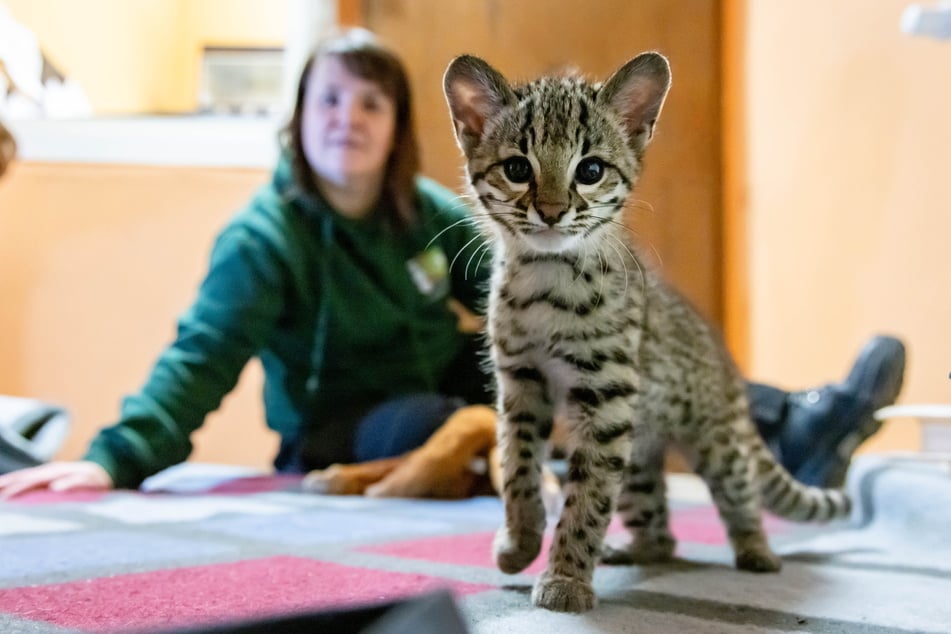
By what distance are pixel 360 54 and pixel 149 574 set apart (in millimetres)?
1430

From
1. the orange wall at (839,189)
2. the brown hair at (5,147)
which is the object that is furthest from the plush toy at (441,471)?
the brown hair at (5,147)

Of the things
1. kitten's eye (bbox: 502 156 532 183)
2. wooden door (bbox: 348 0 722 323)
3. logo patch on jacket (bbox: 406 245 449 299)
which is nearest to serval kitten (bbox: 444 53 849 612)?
kitten's eye (bbox: 502 156 532 183)

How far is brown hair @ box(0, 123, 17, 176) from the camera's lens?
85.0 inches

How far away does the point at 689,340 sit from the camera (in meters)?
1.24

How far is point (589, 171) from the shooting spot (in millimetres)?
919

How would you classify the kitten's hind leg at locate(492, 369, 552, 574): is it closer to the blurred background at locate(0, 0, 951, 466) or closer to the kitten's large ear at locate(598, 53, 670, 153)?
the kitten's large ear at locate(598, 53, 670, 153)

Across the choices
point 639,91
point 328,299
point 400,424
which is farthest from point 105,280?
point 639,91

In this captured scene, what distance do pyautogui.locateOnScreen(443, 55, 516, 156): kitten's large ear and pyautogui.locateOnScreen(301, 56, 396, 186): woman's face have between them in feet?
3.42

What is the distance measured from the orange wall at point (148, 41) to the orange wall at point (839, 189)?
1.72 metres

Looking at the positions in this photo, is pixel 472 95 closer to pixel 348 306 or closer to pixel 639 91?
pixel 639 91

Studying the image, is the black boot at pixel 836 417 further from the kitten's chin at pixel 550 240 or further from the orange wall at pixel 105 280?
the orange wall at pixel 105 280

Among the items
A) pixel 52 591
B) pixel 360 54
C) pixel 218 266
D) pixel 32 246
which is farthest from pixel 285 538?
pixel 32 246

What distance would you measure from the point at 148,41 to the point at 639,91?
2.58 meters

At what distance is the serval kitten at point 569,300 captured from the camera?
906 millimetres
